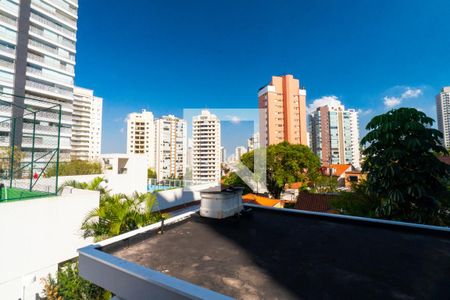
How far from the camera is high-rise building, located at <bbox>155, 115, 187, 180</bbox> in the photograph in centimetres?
5734

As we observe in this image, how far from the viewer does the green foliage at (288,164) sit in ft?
70.6

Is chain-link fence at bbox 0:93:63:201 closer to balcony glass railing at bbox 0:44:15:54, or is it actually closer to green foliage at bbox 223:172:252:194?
green foliage at bbox 223:172:252:194

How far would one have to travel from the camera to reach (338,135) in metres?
59.0

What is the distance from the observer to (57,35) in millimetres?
29469

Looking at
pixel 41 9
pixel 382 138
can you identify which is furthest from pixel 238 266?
pixel 41 9

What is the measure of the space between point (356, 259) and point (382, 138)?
4138 mm

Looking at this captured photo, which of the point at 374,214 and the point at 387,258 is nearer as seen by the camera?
the point at 387,258

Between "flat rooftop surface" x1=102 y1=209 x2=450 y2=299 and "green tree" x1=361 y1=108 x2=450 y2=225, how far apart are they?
7.88 feet

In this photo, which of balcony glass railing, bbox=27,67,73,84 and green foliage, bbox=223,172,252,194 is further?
balcony glass railing, bbox=27,67,73,84

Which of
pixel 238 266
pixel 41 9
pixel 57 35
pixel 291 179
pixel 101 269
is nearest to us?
pixel 101 269

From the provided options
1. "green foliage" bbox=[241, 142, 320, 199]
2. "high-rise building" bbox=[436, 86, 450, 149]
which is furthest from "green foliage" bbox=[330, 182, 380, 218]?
"high-rise building" bbox=[436, 86, 450, 149]

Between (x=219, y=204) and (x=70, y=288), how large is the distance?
563cm

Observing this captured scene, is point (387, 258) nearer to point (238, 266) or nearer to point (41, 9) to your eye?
A: point (238, 266)

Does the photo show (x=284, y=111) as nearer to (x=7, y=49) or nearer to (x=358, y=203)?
(x=358, y=203)
